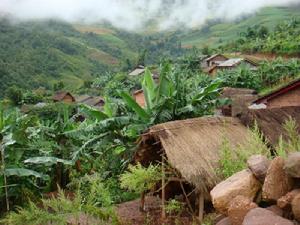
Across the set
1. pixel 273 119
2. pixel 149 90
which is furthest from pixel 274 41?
pixel 273 119

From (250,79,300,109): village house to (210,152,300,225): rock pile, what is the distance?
10.9 meters

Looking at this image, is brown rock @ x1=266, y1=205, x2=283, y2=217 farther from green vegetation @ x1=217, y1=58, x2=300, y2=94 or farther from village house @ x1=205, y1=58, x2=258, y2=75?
village house @ x1=205, y1=58, x2=258, y2=75

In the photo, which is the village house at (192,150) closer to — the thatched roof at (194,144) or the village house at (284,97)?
the thatched roof at (194,144)

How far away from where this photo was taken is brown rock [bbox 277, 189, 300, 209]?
495 centimetres

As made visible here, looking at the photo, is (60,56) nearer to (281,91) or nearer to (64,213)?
(281,91)

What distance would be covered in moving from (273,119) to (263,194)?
4.20 metres

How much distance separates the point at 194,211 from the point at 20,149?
488 cm

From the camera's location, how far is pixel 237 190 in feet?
17.9

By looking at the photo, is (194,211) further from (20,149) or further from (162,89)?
(20,149)

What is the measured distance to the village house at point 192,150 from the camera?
8.04 meters

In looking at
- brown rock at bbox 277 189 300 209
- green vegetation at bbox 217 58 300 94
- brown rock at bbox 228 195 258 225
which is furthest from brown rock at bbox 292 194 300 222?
green vegetation at bbox 217 58 300 94

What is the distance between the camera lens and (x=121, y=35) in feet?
632

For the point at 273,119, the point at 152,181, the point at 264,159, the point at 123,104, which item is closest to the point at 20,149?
the point at 123,104

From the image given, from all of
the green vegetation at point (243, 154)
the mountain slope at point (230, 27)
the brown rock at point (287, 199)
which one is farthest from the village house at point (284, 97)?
the mountain slope at point (230, 27)
